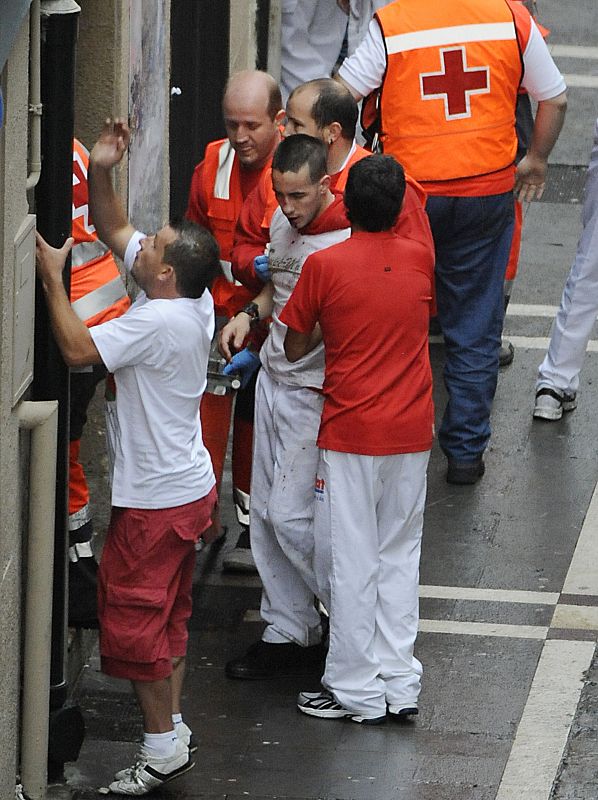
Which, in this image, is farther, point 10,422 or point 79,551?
point 79,551

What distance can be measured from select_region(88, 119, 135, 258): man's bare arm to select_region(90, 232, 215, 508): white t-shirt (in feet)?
1.38

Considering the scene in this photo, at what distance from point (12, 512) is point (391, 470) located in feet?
4.71

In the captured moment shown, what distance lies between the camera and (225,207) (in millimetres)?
6746

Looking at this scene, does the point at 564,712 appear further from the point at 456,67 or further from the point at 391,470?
the point at 456,67

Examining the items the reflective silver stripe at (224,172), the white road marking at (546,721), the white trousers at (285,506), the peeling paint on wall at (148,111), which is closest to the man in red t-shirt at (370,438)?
the white trousers at (285,506)

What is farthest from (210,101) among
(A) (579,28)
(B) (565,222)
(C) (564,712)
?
(A) (579,28)

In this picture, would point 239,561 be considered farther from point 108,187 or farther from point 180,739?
point 108,187

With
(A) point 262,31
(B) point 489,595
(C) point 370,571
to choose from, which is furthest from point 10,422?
(A) point 262,31

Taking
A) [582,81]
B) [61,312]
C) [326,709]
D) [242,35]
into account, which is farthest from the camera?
[582,81]

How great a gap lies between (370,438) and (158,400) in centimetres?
82

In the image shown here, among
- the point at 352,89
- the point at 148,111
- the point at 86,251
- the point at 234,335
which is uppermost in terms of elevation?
the point at 352,89

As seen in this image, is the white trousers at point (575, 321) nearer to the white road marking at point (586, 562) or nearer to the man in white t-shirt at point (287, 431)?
the white road marking at point (586, 562)

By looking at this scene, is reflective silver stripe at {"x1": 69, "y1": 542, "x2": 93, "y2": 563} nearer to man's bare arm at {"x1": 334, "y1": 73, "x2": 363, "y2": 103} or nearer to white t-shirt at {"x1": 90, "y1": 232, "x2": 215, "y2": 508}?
white t-shirt at {"x1": 90, "y1": 232, "x2": 215, "y2": 508}

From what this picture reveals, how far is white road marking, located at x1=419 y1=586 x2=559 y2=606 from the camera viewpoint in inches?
264
